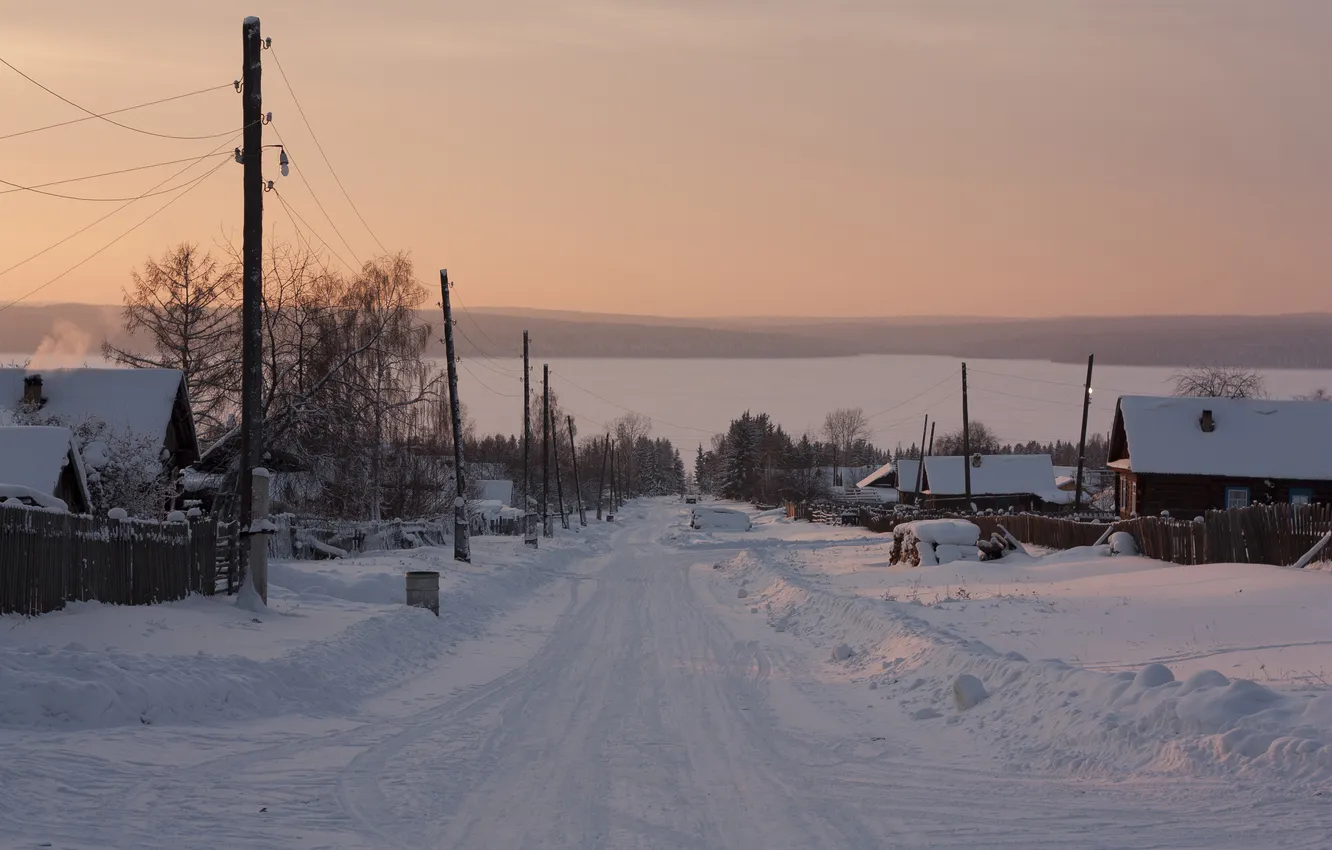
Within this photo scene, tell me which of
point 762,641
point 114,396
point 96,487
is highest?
point 114,396

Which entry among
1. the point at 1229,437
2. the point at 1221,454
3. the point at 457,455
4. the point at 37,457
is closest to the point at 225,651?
the point at 37,457

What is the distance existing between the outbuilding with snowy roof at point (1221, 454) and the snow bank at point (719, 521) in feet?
104

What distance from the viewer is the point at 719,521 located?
7712cm

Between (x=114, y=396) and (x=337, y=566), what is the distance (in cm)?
1126

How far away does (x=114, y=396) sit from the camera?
32.7 metres

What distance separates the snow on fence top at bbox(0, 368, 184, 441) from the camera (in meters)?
31.8

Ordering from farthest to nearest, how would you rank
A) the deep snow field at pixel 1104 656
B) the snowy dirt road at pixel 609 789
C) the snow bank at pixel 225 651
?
the snow bank at pixel 225 651
the deep snow field at pixel 1104 656
the snowy dirt road at pixel 609 789

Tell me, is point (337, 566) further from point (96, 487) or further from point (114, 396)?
point (114, 396)

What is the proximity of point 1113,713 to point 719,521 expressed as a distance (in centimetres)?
6741

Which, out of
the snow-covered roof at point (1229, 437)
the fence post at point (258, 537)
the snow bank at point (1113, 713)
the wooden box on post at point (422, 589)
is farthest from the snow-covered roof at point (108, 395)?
the snow-covered roof at point (1229, 437)

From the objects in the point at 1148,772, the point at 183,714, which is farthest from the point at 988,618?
the point at 183,714

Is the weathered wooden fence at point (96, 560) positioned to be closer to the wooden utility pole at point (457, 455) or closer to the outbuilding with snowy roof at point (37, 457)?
the outbuilding with snowy roof at point (37, 457)

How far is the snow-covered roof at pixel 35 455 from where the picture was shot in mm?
21875

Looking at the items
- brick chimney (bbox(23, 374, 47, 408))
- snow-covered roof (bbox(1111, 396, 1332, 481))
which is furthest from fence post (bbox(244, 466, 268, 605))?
snow-covered roof (bbox(1111, 396, 1332, 481))
